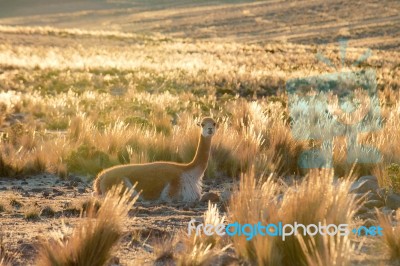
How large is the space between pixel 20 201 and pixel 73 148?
9.46ft

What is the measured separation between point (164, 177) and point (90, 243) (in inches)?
110

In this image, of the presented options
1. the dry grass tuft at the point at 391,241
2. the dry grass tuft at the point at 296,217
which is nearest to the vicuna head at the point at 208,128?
the dry grass tuft at the point at 296,217

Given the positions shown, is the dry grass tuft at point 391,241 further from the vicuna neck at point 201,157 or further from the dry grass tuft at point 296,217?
the vicuna neck at point 201,157

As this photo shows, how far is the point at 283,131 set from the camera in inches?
414

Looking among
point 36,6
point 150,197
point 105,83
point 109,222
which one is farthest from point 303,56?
point 36,6

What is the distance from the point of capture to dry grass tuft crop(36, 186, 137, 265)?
4.76 meters

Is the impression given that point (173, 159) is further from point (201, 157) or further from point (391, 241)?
point (391, 241)

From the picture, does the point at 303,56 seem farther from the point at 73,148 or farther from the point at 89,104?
the point at 73,148

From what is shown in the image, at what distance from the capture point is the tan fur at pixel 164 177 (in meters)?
7.55

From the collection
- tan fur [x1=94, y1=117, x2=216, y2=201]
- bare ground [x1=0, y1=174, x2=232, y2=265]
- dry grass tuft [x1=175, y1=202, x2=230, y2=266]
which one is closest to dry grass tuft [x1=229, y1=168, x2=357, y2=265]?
dry grass tuft [x1=175, y1=202, x2=230, y2=266]

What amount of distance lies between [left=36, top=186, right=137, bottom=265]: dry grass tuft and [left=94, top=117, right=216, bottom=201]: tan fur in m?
2.57

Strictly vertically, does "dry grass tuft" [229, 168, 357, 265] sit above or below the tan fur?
above

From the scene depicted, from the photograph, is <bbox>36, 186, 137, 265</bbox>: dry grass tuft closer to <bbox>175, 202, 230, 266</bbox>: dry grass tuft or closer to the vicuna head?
<bbox>175, 202, 230, 266</bbox>: dry grass tuft

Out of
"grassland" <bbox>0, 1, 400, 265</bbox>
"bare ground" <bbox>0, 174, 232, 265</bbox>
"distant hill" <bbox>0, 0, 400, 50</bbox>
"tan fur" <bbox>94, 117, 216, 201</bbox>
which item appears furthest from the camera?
"distant hill" <bbox>0, 0, 400, 50</bbox>
